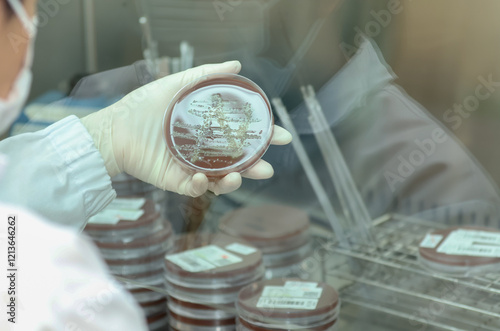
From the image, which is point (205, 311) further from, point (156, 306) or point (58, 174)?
point (58, 174)

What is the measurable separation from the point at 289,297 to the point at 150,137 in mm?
425

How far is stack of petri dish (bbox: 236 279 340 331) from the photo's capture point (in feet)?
3.47

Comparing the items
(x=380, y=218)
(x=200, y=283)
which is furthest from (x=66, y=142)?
(x=380, y=218)

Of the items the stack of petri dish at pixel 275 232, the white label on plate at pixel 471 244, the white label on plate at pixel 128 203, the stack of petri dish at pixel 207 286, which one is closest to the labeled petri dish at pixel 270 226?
the stack of petri dish at pixel 275 232

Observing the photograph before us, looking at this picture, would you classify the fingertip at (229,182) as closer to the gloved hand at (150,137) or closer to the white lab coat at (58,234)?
the gloved hand at (150,137)

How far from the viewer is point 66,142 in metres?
0.89

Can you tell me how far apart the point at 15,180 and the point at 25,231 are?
164 mm

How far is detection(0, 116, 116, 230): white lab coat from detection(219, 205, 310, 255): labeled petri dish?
1.78 ft

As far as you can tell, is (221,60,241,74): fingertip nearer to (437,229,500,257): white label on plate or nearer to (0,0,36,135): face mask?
(0,0,36,135): face mask

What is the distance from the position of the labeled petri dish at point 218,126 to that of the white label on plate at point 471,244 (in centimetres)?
54

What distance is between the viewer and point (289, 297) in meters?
1.12

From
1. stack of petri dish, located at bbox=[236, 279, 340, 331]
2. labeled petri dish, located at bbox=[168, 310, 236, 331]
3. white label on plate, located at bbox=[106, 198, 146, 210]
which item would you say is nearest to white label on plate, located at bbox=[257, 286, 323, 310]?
stack of petri dish, located at bbox=[236, 279, 340, 331]

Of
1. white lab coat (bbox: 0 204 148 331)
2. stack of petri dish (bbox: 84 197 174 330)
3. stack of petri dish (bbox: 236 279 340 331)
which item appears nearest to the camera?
white lab coat (bbox: 0 204 148 331)

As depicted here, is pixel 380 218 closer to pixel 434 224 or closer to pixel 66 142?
pixel 434 224
